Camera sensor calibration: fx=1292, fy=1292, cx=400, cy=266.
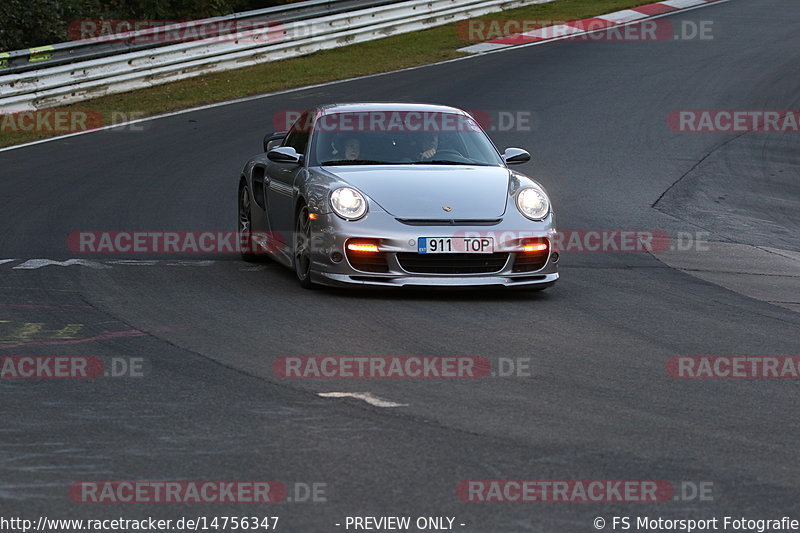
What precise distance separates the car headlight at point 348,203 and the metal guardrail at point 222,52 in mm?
12600

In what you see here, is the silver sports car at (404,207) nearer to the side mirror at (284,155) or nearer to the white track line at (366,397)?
the side mirror at (284,155)

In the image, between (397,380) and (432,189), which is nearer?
(397,380)

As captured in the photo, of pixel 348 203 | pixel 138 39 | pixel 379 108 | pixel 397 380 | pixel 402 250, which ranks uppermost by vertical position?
pixel 138 39

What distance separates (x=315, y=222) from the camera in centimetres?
897

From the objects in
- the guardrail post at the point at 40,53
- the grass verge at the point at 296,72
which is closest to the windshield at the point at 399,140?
the grass verge at the point at 296,72

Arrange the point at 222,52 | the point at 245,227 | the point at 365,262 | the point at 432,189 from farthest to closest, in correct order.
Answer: the point at 222,52, the point at 245,227, the point at 432,189, the point at 365,262

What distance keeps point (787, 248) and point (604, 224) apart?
5.68ft

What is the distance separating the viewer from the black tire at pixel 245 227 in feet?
35.5

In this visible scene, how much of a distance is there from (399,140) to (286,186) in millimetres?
934

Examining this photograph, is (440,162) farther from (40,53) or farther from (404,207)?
(40,53)

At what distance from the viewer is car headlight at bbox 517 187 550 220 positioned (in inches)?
356

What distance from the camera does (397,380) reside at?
6.23 metres

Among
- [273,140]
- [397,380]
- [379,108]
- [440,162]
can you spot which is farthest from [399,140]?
[397,380]

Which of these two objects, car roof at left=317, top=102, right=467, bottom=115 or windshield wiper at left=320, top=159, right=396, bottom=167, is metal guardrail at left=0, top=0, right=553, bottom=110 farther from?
windshield wiper at left=320, top=159, right=396, bottom=167
